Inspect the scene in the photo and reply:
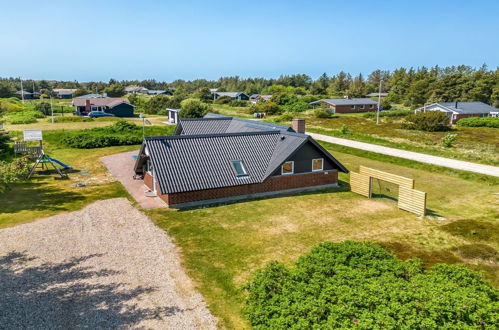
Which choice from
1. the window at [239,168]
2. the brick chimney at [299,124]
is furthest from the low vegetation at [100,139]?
the window at [239,168]

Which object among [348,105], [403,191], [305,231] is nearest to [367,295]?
[305,231]

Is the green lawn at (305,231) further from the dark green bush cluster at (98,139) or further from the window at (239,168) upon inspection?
the dark green bush cluster at (98,139)

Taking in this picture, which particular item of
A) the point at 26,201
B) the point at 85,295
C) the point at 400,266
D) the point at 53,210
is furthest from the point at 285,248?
the point at 26,201

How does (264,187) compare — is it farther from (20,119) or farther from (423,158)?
(20,119)

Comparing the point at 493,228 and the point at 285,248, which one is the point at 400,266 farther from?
the point at 493,228

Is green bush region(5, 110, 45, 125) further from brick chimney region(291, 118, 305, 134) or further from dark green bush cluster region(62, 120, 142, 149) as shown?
brick chimney region(291, 118, 305, 134)

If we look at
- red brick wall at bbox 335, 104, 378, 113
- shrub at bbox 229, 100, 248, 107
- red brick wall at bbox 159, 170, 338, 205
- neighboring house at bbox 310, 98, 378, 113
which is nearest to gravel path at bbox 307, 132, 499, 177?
red brick wall at bbox 159, 170, 338, 205
